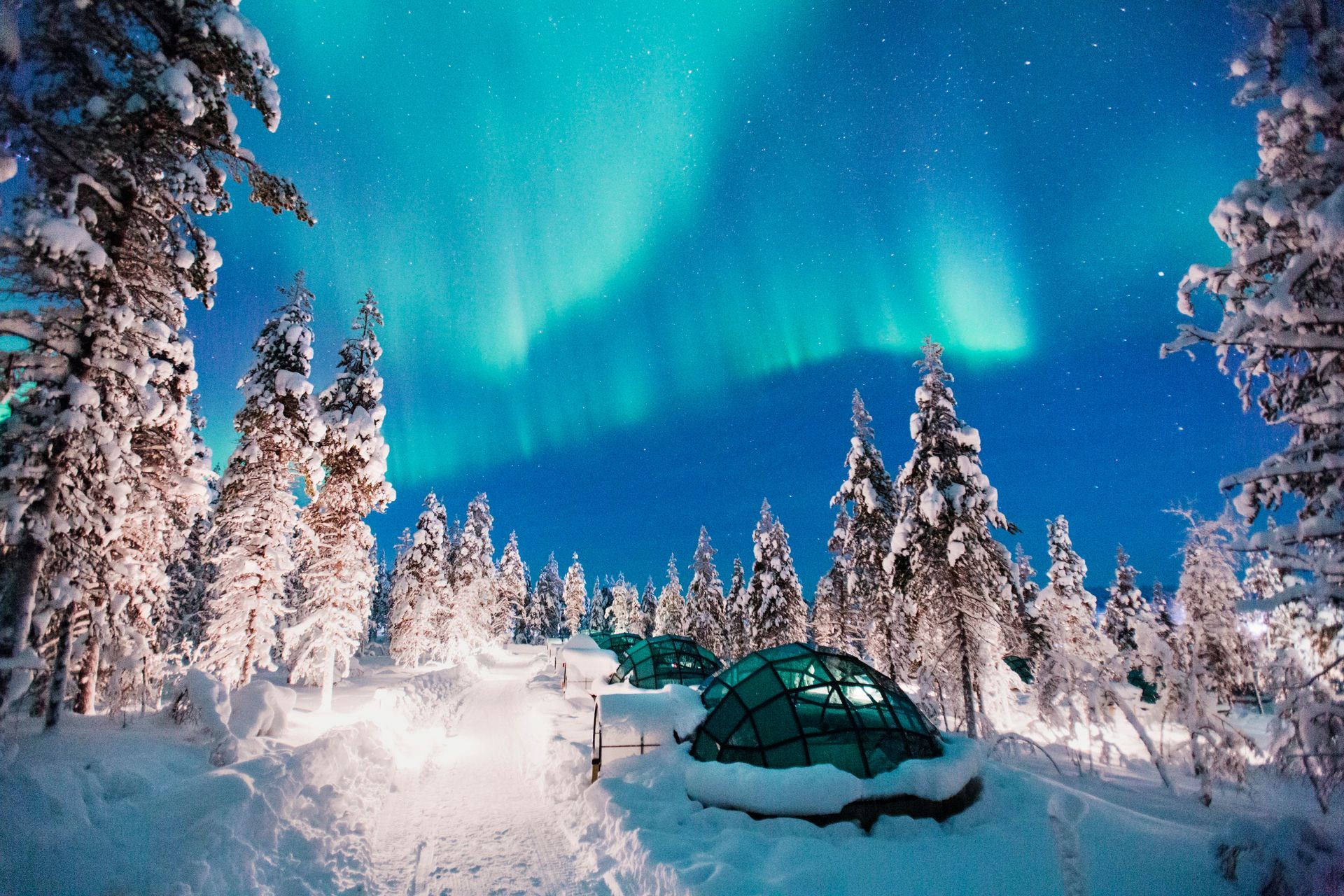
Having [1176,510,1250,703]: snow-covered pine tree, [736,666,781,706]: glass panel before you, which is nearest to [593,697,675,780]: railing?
[736,666,781,706]: glass panel

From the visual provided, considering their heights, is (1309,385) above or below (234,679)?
above

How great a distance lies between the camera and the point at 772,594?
29.2m

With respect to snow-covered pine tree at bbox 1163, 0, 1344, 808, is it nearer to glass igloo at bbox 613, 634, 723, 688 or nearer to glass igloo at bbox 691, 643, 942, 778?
glass igloo at bbox 691, 643, 942, 778

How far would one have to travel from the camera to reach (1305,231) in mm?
4852

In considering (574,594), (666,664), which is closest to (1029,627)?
(666,664)

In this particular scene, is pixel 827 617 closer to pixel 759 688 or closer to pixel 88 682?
pixel 759 688

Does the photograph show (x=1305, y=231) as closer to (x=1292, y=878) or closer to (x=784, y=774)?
(x=1292, y=878)

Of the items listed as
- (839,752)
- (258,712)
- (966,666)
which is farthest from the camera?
(966,666)

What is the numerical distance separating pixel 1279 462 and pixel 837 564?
29.5 m

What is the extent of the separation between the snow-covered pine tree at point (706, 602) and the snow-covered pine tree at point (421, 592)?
61.6 ft

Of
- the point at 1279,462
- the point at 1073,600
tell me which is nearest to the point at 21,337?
the point at 1279,462

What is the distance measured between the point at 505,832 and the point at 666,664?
64.1 ft

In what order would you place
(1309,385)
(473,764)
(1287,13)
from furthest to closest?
(473,764) → (1309,385) → (1287,13)

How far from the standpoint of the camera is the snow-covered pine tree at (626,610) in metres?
75.0
